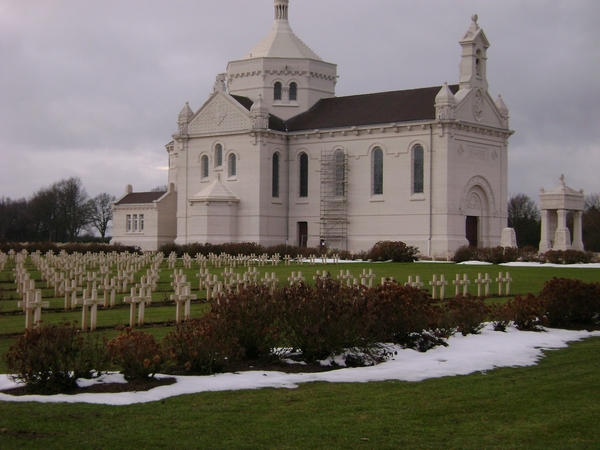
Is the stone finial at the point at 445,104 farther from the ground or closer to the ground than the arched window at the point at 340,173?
farther from the ground

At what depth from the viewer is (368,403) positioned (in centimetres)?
1047

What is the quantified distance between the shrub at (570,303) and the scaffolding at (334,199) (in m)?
41.9

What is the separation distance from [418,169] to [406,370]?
4628cm

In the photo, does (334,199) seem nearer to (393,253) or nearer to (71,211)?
(393,253)

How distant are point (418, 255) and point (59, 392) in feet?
148

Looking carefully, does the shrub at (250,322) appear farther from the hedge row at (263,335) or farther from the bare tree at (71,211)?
the bare tree at (71,211)

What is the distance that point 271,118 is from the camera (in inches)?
2552

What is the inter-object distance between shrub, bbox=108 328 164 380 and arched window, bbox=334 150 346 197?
50274 mm

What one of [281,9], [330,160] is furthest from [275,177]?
[281,9]

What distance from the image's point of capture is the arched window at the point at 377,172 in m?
59.8

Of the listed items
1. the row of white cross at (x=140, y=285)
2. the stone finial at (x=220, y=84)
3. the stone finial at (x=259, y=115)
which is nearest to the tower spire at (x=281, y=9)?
the stone finial at (x=220, y=84)

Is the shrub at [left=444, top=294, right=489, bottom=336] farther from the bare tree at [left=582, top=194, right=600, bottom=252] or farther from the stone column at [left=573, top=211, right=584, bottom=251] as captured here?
the bare tree at [left=582, top=194, right=600, bottom=252]

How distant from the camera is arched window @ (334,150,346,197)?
61.2m

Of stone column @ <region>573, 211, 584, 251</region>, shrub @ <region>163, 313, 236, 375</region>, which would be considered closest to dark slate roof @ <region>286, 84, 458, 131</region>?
stone column @ <region>573, 211, 584, 251</region>
